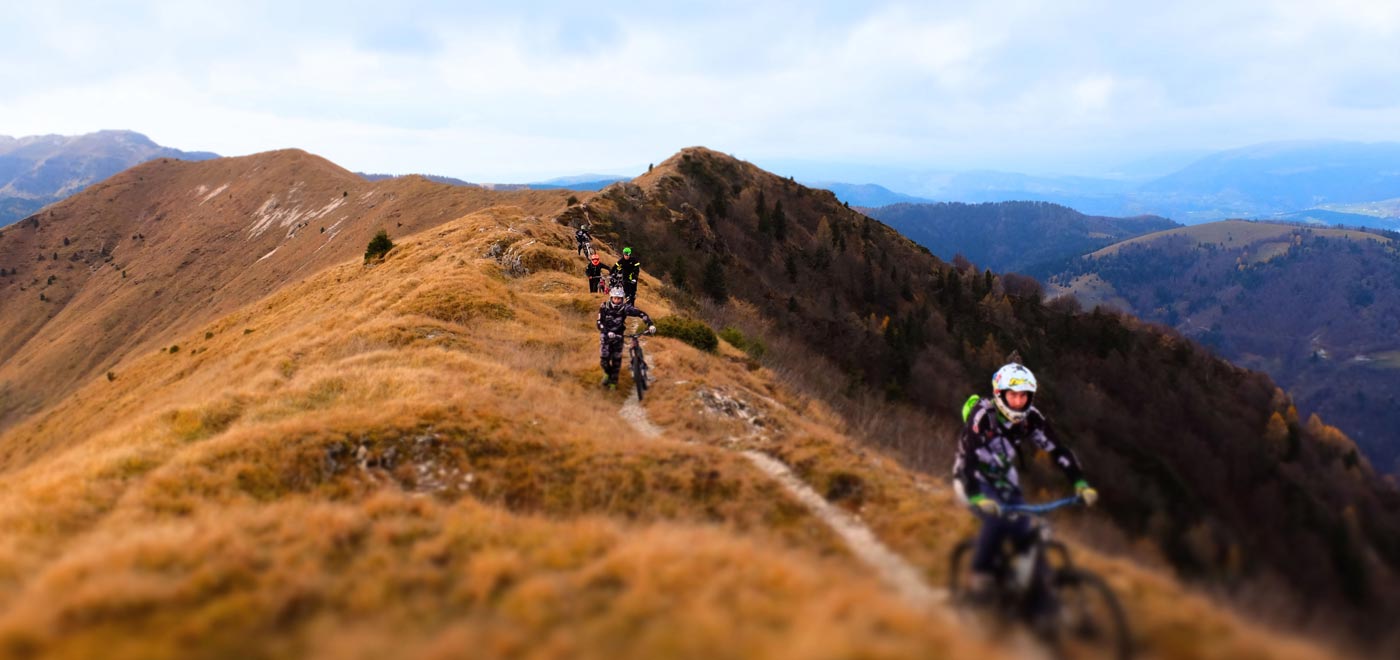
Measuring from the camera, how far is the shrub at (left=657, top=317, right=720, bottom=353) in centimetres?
2505

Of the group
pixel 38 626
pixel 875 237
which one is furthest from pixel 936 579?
pixel 875 237

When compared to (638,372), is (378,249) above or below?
above

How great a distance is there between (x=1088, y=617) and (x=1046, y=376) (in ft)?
237

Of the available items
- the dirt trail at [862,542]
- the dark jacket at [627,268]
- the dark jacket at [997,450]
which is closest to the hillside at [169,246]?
the dark jacket at [627,268]

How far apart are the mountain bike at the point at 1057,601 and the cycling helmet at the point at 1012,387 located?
1.97 metres

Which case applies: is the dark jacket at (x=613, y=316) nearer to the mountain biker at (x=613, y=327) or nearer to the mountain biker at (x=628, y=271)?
the mountain biker at (x=613, y=327)

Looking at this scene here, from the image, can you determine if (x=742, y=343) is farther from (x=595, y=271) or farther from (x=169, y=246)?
(x=169, y=246)

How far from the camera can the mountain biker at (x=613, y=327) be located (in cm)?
1736

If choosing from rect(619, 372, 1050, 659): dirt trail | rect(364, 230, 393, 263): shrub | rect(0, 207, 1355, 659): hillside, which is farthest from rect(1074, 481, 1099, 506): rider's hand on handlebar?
rect(364, 230, 393, 263): shrub

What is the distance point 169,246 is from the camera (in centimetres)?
12450

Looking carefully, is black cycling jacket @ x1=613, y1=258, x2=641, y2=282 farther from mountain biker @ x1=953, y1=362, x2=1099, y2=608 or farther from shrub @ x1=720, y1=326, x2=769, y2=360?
mountain biker @ x1=953, y1=362, x2=1099, y2=608

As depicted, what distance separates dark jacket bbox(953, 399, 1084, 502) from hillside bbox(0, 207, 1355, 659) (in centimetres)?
112

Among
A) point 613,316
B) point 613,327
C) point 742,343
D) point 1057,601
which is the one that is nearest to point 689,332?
point 742,343

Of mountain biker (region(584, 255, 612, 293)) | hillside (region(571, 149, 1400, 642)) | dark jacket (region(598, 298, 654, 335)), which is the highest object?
mountain biker (region(584, 255, 612, 293))
